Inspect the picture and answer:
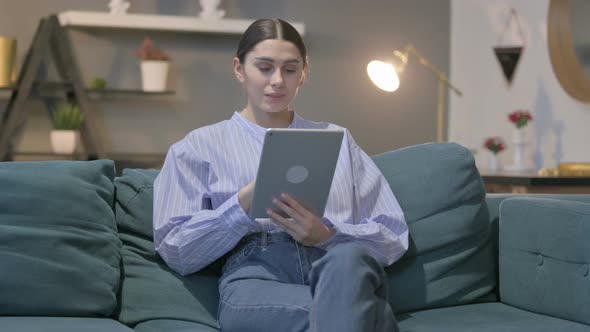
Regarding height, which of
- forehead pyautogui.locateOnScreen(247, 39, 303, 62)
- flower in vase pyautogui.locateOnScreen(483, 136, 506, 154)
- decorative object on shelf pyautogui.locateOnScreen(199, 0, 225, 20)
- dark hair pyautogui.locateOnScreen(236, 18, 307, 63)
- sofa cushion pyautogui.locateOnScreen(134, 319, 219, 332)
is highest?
decorative object on shelf pyautogui.locateOnScreen(199, 0, 225, 20)

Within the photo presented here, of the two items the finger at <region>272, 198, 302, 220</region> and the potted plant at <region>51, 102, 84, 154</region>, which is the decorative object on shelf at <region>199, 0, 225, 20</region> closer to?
the potted plant at <region>51, 102, 84, 154</region>

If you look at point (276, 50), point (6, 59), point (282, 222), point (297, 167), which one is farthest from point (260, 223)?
point (6, 59)

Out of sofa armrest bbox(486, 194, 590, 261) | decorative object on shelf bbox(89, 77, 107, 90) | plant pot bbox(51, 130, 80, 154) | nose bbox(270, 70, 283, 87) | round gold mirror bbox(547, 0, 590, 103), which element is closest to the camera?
nose bbox(270, 70, 283, 87)

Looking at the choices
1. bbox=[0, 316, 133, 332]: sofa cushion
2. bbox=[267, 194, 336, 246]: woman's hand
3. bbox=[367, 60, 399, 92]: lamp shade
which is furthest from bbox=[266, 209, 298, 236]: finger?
bbox=[367, 60, 399, 92]: lamp shade

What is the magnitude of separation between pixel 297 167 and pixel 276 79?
36 cm

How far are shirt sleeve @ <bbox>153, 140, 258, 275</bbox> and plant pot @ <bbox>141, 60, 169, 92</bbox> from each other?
283 centimetres

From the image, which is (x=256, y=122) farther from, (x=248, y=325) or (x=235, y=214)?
(x=248, y=325)

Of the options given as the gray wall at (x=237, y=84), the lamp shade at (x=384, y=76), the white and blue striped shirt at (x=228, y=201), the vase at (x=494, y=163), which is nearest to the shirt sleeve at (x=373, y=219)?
the white and blue striped shirt at (x=228, y=201)

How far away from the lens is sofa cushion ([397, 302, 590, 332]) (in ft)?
6.32

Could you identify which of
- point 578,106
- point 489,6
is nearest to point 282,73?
point 578,106

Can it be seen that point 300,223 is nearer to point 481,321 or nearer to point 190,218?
point 190,218

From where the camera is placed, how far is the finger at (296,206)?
72.9 inches

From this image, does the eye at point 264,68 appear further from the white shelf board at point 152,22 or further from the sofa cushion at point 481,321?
the white shelf board at point 152,22

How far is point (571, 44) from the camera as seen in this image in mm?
4316
